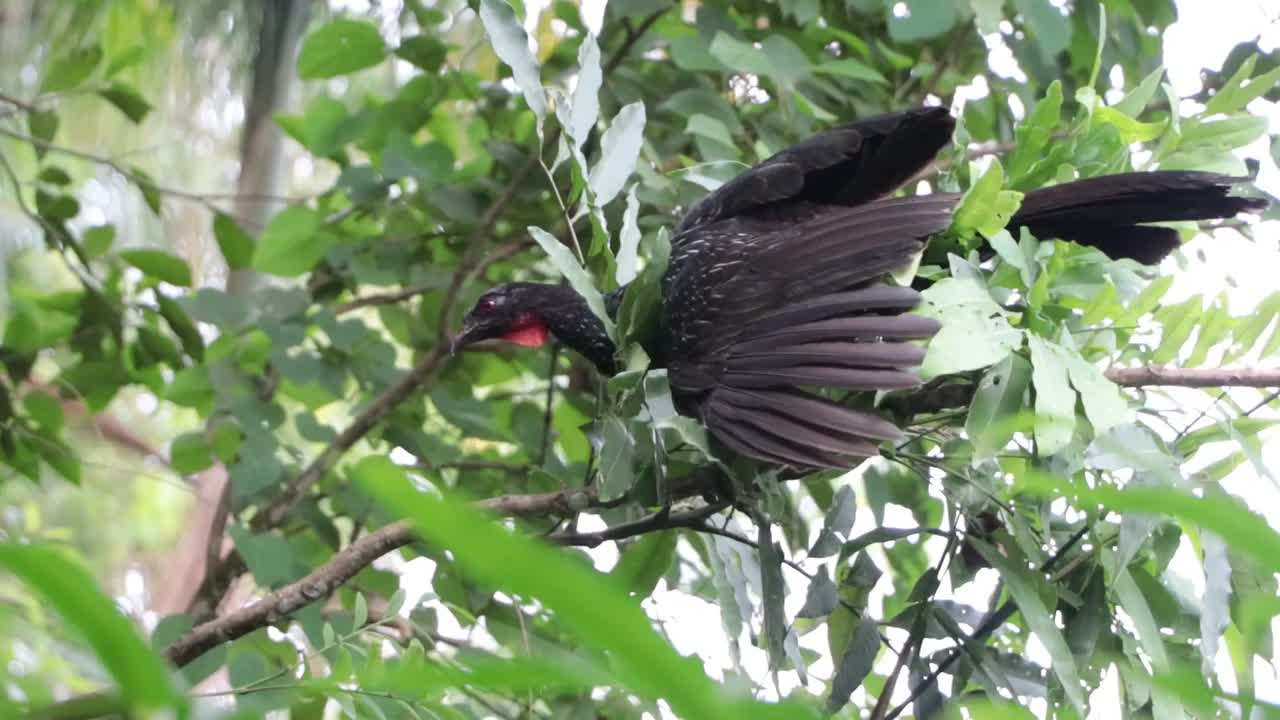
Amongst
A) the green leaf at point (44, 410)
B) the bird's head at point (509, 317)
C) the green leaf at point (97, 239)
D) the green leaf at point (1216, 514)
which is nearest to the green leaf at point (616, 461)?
the bird's head at point (509, 317)

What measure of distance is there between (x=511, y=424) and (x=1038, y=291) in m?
1.08

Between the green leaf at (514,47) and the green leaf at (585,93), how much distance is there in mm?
31

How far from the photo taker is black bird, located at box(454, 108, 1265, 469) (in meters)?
1.11

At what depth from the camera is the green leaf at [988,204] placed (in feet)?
3.71

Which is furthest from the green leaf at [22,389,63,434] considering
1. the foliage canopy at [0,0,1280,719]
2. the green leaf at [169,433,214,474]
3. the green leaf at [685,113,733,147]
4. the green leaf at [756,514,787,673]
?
the green leaf at [756,514,787,673]

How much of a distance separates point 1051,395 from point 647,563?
515mm

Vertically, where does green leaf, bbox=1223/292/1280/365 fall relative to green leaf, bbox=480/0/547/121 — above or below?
below

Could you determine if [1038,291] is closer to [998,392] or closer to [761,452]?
[998,392]

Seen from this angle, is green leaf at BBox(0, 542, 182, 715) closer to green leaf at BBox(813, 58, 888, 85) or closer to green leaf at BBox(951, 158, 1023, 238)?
green leaf at BBox(951, 158, 1023, 238)

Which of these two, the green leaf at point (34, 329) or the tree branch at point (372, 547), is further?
the green leaf at point (34, 329)

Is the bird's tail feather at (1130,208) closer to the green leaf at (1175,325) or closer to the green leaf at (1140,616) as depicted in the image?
the green leaf at (1175,325)

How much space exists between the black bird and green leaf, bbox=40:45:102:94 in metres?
1.04

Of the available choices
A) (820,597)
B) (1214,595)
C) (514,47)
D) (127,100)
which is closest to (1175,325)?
(1214,595)

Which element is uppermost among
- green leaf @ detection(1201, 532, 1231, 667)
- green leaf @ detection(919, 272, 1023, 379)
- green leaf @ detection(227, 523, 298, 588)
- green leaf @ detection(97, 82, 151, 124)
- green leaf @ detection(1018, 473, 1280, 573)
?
green leaf @ detection(1018, 473, 1280, 573)
